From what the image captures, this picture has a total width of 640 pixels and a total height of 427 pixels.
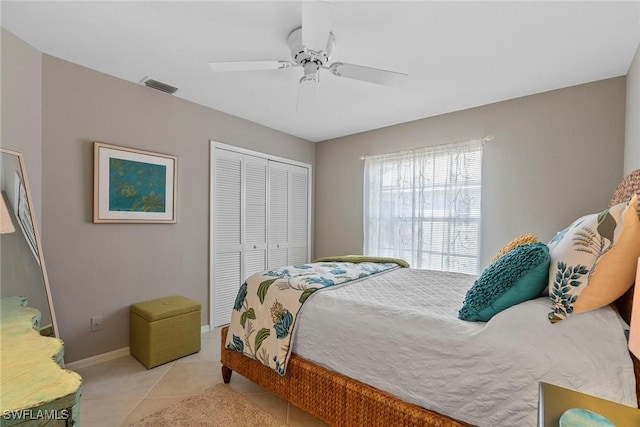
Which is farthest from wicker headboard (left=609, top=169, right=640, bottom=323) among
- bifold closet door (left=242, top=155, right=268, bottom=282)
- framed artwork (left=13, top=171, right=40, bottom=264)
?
bifold closet door (left=242, top=155, right=268, bottom=282)

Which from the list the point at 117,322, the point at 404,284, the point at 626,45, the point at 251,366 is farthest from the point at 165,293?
the point at 626,45

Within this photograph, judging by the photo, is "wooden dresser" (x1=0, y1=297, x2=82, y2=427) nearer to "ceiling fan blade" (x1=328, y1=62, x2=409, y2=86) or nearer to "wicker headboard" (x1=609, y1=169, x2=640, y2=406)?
"wicker headboard" (x1=609, y1=169, x2=640, y2=406)

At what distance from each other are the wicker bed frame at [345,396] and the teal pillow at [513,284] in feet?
0.90

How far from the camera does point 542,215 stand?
272cm

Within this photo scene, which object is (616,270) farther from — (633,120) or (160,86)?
(160,86)

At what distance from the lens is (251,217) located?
3.62m

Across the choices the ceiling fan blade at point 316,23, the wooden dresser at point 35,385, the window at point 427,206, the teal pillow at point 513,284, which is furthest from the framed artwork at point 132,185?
the teal pillow at point 513,284

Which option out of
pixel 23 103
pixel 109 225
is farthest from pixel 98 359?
pixel 23 103

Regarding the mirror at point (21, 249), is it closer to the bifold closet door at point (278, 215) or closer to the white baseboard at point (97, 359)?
the white baseboard at point (97, 359)

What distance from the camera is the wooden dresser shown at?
0.79 metres

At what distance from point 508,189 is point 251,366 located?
2.92 m

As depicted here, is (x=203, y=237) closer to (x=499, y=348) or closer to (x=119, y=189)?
(x=119, y=189)

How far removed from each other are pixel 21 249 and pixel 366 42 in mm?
2641

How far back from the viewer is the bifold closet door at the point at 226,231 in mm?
3236
